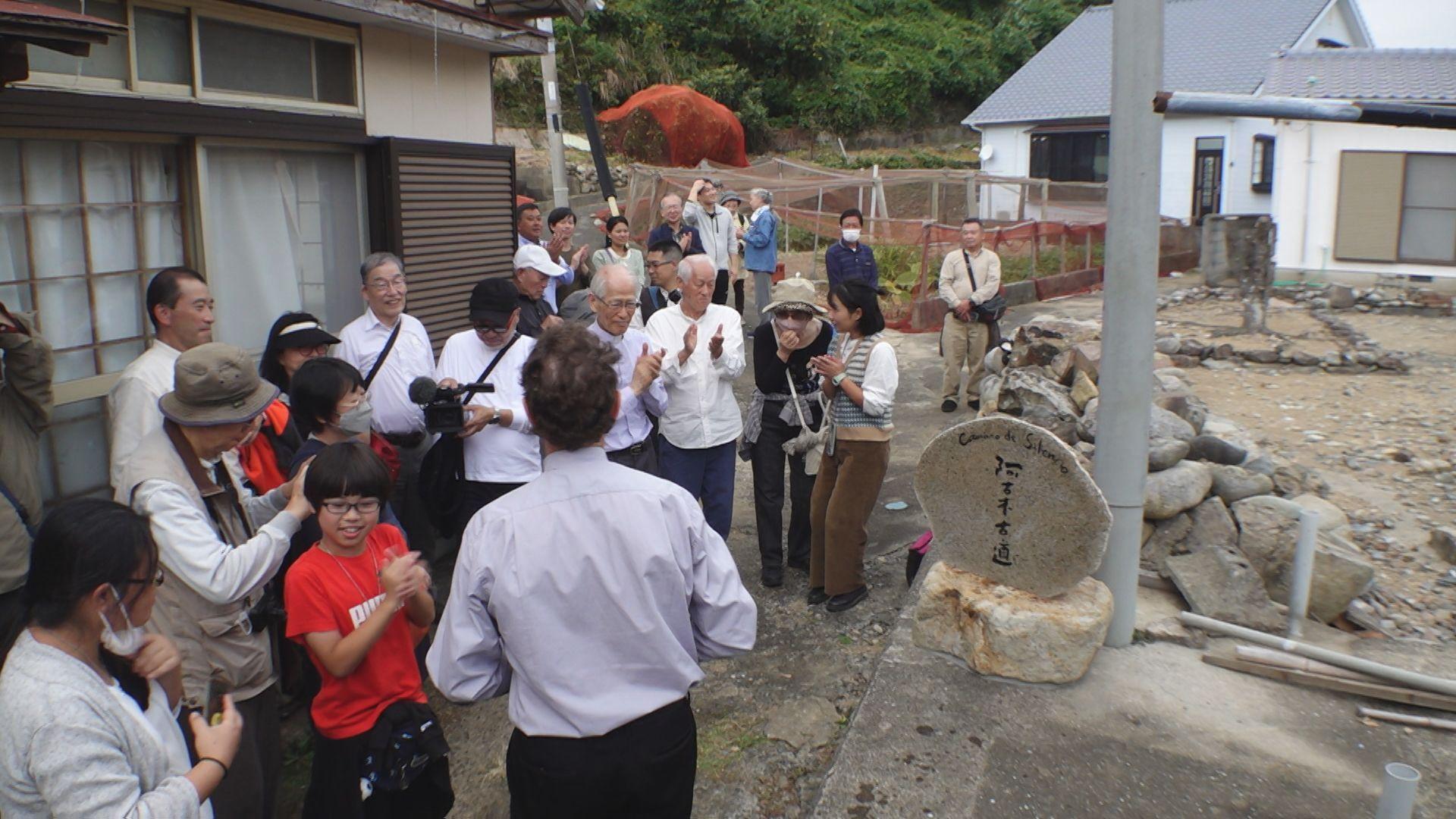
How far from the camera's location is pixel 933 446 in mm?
4270

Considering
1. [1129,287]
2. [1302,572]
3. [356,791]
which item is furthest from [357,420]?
[1302,572]

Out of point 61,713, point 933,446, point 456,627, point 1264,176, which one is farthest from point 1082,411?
point 1264,176

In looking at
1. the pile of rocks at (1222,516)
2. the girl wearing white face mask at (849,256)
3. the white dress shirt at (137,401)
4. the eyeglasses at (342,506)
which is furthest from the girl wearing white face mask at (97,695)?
the girl wearing white face mask at (849,256)

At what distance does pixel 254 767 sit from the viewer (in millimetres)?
2918

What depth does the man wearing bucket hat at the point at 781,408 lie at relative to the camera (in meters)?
5.33

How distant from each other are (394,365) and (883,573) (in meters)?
2.89

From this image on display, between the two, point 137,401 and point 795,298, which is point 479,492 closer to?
point 137,401

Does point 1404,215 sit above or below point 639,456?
above

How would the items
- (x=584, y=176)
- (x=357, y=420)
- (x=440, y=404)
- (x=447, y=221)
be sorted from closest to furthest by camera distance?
(x=357, y=420) < (x=440, y=404) < (x=447, y=221) < (x=584, y=176)

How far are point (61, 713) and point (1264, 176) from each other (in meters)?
23.4

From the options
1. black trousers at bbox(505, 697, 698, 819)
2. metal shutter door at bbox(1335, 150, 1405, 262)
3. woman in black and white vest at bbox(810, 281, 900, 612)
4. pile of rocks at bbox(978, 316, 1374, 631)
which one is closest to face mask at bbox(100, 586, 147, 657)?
black trousers at bbox(505, 697, 698, 819)

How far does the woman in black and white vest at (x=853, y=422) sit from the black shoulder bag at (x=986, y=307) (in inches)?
155

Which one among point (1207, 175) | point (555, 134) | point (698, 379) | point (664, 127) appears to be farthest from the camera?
point (1207, 175)

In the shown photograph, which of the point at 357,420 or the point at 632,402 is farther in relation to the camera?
the point at 632,402
